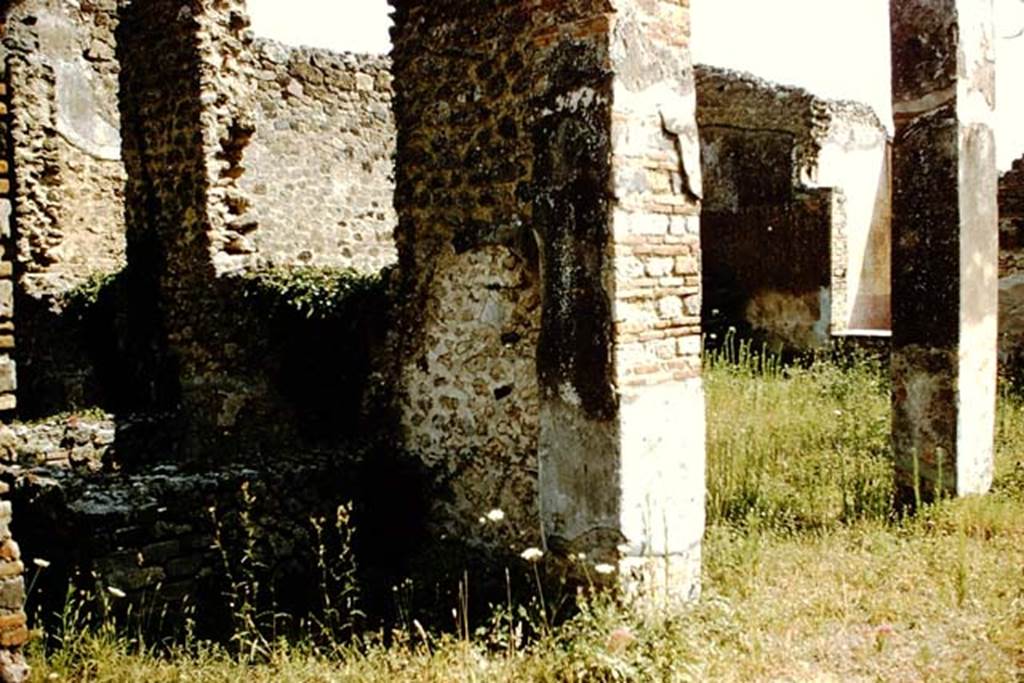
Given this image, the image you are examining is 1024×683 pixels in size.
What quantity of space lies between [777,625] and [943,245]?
347 centimetres

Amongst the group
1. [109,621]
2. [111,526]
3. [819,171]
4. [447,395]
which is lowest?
[109,621]

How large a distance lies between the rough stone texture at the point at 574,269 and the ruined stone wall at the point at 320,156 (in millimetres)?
7132

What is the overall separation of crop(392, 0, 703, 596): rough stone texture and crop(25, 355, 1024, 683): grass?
500mm

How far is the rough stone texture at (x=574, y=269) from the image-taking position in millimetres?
4605

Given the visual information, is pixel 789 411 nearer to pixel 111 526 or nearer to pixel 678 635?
pixel 678 635

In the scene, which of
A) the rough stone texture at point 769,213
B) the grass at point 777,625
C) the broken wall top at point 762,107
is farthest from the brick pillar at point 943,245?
the broken wall top at point 762,107

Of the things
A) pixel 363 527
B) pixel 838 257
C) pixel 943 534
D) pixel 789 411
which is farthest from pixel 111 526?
pixel 838 257

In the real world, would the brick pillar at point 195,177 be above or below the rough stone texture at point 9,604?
above

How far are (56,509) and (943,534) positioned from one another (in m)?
5.69

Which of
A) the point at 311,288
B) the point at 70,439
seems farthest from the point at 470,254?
the point at 70,439

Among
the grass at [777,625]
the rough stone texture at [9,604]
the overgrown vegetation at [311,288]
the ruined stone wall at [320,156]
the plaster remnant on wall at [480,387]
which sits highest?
the ruined stone wall at [320,156]

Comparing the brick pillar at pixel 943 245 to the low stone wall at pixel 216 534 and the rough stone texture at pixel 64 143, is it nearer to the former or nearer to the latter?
the low stone wall at pixel 216 534

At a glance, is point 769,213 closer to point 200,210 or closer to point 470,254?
point 200,210

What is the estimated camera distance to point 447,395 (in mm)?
5871
